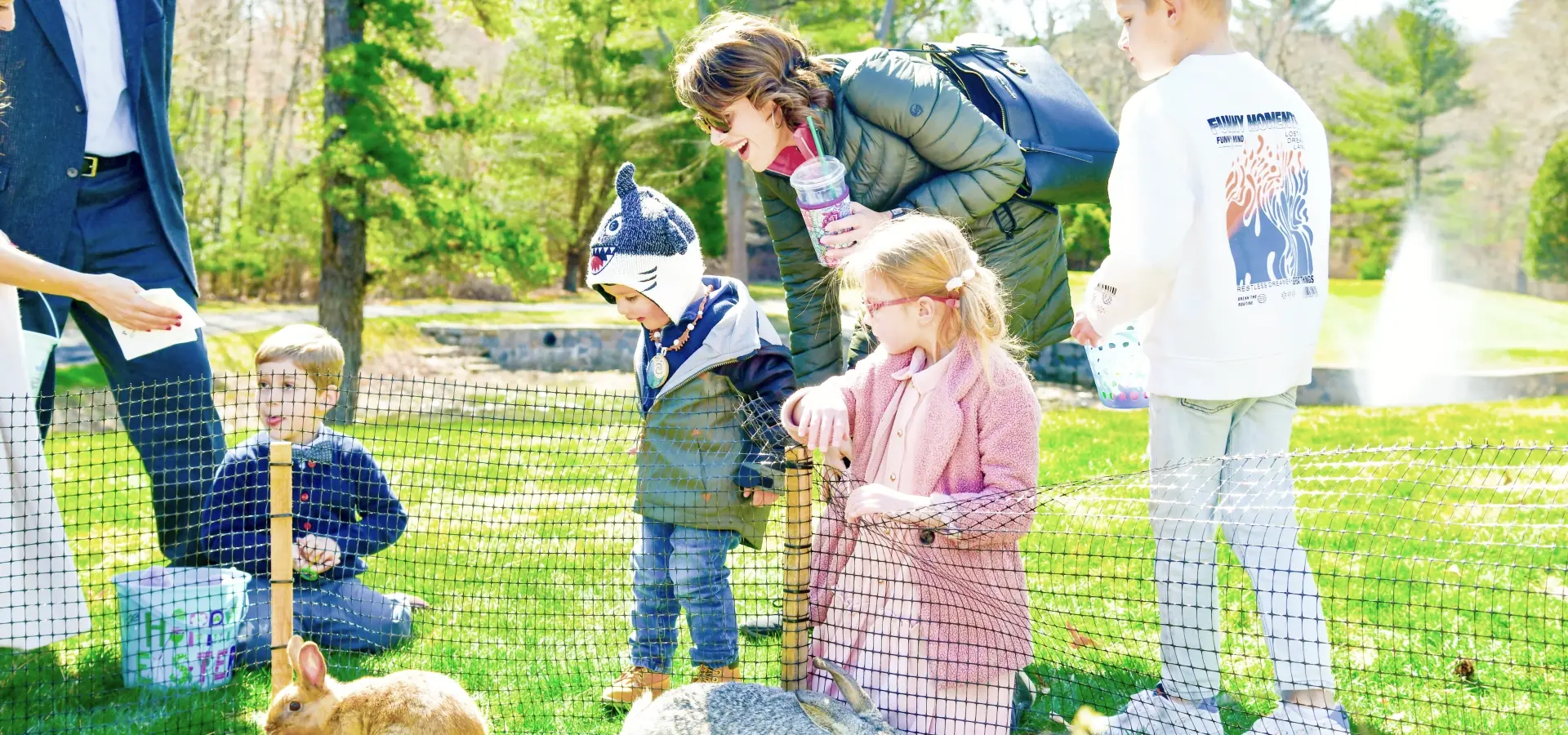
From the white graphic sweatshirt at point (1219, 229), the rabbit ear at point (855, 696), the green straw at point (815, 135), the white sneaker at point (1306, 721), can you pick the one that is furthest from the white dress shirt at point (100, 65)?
the white sneaker at point (1306, 721)

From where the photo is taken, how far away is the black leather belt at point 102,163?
12.1 ft

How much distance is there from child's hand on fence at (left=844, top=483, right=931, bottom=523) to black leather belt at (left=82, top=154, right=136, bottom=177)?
2.68m

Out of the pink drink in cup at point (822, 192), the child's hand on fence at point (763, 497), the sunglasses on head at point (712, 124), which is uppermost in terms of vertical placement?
the sunglasses on head at point (712, 124)

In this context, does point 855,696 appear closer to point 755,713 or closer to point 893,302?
point 755,713

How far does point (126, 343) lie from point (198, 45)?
19.9 metres

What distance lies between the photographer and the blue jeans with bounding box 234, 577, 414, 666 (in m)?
3.61

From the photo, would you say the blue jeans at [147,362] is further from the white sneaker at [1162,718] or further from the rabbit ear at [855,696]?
the white sneaker at [1162,718]

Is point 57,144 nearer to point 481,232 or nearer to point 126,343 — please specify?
point 126,343

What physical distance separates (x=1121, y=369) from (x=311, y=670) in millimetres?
2076

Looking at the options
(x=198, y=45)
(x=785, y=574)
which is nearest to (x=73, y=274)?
(x=785, y=574)

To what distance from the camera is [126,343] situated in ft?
11.8

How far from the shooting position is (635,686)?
10.5ft

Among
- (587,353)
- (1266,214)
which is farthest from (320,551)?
(587,353)

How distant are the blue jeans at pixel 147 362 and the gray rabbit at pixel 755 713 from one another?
211 cm
